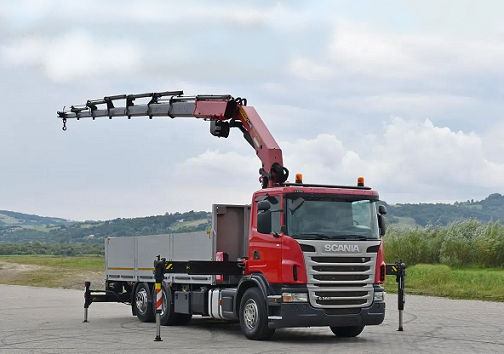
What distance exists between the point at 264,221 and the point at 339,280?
6.01 feet

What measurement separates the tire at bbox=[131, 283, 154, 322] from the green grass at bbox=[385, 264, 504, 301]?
14243 mm

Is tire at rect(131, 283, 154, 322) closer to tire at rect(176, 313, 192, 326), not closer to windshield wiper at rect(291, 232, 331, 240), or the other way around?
tire at rect(176, 313, 192, 326)

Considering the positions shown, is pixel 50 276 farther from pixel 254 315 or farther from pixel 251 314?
pixel 254 315

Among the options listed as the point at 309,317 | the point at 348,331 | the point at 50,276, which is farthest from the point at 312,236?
the point at 50,276

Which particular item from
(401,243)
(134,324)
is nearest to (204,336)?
(134,324)

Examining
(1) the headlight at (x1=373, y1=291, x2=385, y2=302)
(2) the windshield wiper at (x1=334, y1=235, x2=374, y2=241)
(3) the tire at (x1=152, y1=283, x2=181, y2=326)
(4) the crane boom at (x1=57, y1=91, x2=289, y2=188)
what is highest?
(4) the crane boom at (x1=57, y1=91, x2=289, y2=188)

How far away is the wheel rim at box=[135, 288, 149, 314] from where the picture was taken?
21.3 metres

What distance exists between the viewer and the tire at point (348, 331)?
57.7 ft

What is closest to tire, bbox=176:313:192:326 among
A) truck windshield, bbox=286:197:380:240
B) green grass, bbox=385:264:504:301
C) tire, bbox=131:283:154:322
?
tire, bbox=131:283:154:322

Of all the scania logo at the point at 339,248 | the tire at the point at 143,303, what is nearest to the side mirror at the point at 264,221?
the scania logo at the point at 339,248

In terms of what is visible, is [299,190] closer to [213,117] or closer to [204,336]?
[204,336]

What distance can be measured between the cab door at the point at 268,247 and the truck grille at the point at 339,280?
0.64 meters

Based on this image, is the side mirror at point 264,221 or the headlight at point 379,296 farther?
the headlight at point 379,296

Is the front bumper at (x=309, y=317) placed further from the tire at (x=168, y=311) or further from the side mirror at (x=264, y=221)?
the tire at (x=168, y=311)
